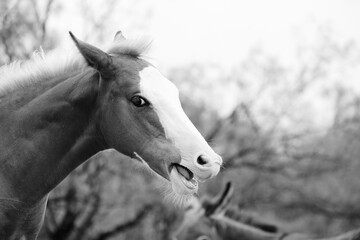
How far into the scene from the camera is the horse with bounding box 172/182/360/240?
28.9 ft

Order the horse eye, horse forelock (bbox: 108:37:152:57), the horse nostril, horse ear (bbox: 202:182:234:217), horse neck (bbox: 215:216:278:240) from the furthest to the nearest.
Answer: horse ear (bbox: 202:182:234:217), horse neck (bbox: 215:216:278:240), horse forelock (bbox: 108:37:152:57), the horse eye, the horse nostril

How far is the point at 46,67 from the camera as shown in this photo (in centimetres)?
388

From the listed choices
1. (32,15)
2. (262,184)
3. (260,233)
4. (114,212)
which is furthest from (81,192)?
(262,184)

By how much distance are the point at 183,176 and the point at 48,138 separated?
38.3 inches

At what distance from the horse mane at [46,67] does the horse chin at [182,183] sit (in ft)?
3.11

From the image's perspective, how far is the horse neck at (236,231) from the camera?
8742 millimetres

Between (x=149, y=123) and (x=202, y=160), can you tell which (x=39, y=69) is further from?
(x=202, y=160)

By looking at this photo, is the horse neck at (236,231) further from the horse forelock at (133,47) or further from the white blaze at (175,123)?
the white blaze at (175,123)

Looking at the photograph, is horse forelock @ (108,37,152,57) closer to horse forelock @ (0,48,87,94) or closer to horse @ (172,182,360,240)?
horse forelock @ (0,48,87,94)

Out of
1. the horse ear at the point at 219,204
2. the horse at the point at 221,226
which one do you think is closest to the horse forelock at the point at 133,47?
the horse at the point at 221,226

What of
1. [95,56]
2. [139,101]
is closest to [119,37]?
[95,56]

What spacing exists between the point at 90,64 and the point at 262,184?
15.6 m

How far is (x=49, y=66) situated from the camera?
388cm

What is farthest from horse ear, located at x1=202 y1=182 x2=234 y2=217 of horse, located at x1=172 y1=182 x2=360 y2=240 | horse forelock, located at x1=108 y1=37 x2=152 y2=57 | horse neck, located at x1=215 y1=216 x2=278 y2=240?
horse forelock, located at x1=108 y1=37 x2=152 y2=57
